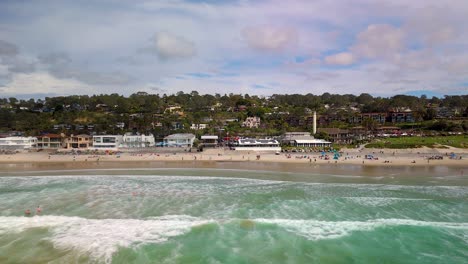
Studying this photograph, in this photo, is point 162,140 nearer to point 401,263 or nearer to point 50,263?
point 50,263

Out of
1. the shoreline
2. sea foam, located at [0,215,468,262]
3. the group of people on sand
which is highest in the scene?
the shoreline

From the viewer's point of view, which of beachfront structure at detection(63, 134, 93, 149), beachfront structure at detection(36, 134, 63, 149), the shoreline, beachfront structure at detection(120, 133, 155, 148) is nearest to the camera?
the shoreline

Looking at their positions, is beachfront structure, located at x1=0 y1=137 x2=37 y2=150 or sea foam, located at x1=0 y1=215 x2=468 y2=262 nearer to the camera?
sea foam, located at x1=0 y1=215 x2=468 y2=262

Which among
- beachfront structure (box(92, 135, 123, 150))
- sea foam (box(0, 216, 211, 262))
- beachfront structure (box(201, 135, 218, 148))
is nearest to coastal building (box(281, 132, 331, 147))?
beachfront structure (box(201, 135, 218, 148))

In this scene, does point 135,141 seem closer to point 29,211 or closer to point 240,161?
point 240,161

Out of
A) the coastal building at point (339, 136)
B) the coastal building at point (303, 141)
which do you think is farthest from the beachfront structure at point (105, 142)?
the coastal building at point (339, 136)

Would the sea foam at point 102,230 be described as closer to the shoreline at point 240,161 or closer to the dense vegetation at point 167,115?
the shoreline at point 240,161

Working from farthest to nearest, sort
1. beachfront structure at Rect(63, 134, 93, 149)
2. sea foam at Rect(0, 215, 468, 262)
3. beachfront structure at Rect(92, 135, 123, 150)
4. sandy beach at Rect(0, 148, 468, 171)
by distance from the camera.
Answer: beachfront structure at Rect(63, 134, 93, 149) < beachfront structure at Rect(92, 135, 123, 150) < sandy beach at Rect(0, 148, 468, 171) < sea foam at Rect(0, 215, 468, 262)

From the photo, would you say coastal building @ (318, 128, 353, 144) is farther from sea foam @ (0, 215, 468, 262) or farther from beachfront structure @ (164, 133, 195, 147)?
sea foam @ (0, 215, 468, 262)

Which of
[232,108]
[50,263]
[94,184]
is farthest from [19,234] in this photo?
[232,108]

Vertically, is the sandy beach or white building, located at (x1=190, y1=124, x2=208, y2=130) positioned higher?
white building, located at (x1=190, y1=124, x2=208, y2=130)
